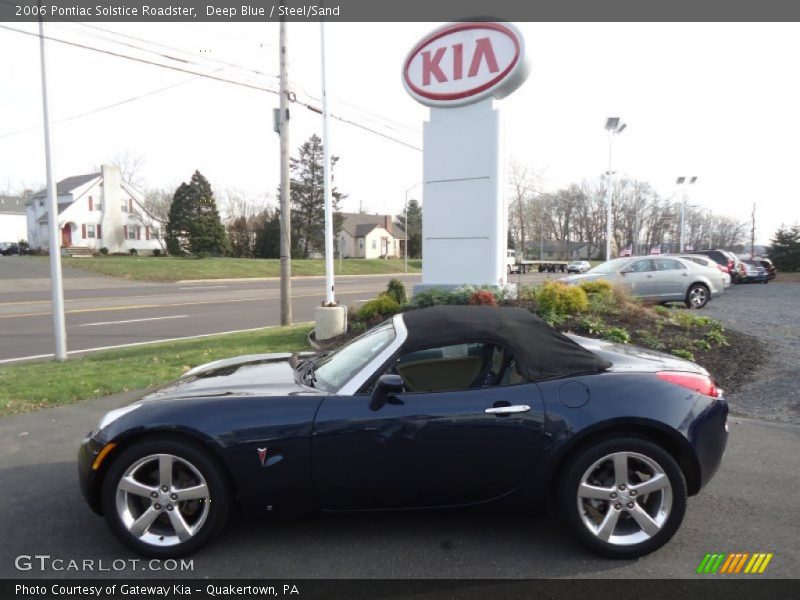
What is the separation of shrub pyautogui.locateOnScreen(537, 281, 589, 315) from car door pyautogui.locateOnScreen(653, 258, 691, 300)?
256 inches

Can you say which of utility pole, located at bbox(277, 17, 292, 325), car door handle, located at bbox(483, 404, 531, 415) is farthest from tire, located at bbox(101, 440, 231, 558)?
utility pole, located at bbox(277, 17, 292, 325)

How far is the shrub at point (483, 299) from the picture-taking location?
8875mm

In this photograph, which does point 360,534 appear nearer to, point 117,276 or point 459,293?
point 459,293

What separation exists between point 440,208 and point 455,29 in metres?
3.54

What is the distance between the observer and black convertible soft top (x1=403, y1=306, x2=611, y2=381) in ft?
10.4

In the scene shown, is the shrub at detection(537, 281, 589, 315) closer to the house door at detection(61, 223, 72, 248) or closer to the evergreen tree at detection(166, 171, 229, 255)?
the evergreen tree at detection(166, 171, 229, 255)

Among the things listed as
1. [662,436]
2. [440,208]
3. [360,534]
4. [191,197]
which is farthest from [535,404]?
[191,197]

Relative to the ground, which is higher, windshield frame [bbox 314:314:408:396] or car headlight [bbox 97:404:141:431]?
windshield frame [bbox 314:314:408:396]

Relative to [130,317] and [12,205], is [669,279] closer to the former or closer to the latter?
[130,317]

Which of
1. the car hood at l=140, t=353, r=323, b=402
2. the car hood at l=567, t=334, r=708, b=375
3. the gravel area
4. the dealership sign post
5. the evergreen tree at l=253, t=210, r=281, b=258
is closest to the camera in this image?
the car hood at l=140, t=353, r=323, b=402

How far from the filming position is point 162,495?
2955 mm

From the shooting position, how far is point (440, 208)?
36.6ft

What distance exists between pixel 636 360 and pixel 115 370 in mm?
6984
